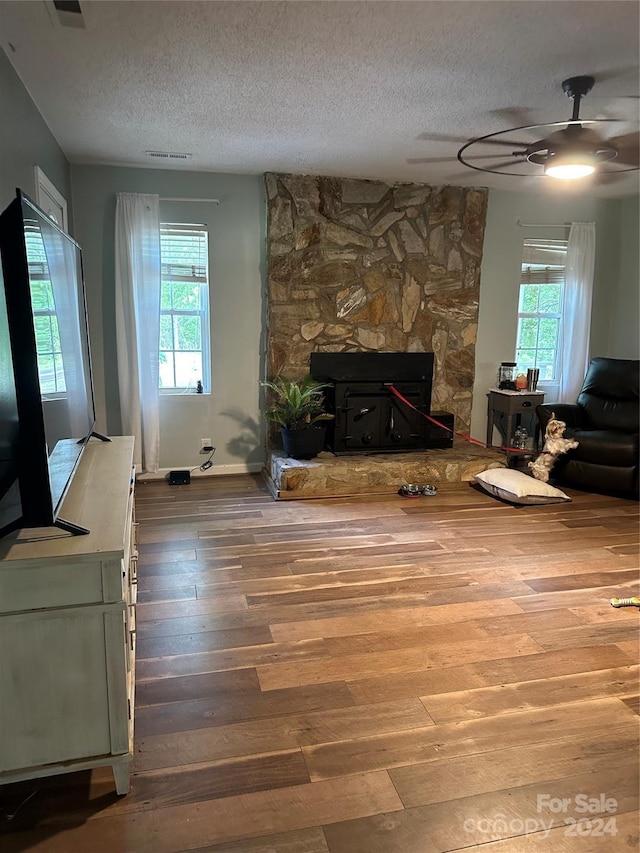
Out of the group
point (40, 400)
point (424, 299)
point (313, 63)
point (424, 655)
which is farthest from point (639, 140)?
point (40, 400)

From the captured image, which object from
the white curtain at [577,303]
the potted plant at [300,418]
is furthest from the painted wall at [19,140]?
the white curtain at [577,303]

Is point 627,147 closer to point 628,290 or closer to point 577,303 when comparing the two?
point 577,303

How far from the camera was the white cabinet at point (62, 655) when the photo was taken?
56.6 inches

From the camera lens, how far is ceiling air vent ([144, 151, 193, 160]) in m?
4.00

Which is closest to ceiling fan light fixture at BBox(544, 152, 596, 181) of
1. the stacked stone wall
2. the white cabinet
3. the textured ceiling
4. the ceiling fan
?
the ceiling fan

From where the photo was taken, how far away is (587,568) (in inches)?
124

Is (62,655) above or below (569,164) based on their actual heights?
below

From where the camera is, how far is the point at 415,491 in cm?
435

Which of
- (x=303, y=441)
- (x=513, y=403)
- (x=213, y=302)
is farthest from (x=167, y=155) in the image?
(x=513, y=403)

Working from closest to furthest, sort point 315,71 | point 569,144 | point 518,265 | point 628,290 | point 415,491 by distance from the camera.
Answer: point 315,71
point 569,144
point 415,491
point 518,265
point 628,290

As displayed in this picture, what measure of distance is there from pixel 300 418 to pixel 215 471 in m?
0.96

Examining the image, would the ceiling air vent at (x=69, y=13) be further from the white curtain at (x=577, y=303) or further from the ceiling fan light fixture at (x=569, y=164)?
the white curtain at (x=577, y=303)

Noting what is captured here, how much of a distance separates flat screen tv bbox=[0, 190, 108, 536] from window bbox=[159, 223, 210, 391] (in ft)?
8.50

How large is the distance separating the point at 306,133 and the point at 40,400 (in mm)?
2783
